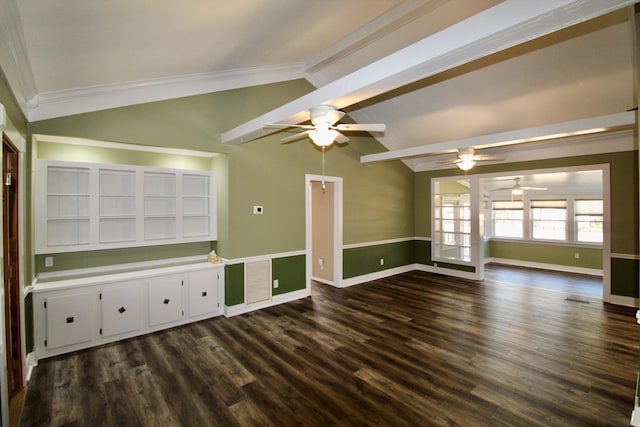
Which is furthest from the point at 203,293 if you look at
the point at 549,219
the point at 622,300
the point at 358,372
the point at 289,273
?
the point at 549,219

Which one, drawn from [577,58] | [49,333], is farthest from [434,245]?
[49,333]

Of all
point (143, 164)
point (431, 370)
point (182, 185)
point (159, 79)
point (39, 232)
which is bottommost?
point (431, 370)

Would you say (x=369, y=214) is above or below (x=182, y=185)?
below

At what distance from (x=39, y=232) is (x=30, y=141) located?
0.98 m

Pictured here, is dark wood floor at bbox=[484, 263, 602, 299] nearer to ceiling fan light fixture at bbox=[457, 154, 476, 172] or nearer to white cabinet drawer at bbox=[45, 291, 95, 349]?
ceiling fan light fixture at bbox=[457, 154, 476, 172]

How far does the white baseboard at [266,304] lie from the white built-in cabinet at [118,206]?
113 centimetres

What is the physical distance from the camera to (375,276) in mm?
6559

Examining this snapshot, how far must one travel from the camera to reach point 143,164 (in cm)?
418

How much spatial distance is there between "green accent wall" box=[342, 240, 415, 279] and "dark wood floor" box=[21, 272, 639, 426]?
1562 mm

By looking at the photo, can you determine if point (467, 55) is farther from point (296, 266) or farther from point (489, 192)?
point (489, 192)

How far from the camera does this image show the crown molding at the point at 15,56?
65.2 inches

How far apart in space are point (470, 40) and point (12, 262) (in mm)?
4084

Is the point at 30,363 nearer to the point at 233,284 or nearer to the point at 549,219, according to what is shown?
the point at 233,284

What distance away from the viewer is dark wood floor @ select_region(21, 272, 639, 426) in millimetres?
2311
